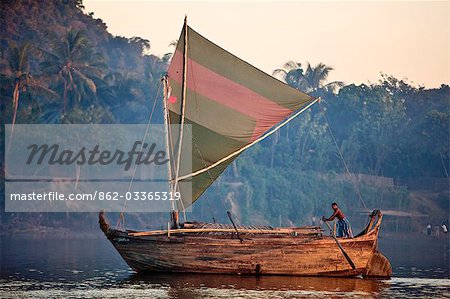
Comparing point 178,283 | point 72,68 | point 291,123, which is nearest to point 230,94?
point 178,283

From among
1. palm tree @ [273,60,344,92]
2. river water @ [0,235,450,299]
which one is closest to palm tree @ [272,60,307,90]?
palm tree @ [273,60,344,92]

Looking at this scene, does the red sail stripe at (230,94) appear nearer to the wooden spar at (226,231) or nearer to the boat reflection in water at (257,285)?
the wooden spar at (226,231)

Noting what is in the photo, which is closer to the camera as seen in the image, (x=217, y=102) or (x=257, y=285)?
(x=257, y=285)

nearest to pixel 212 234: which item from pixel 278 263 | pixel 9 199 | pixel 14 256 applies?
pixel 278 263

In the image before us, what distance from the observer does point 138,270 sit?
130 feet

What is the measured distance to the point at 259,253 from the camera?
38.0 metres

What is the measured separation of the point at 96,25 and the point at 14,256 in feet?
264

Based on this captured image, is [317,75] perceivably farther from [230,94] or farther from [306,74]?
[230,94]

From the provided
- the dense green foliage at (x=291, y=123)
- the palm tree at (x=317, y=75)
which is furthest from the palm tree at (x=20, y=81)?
the palm tree at (x=317, y=75)

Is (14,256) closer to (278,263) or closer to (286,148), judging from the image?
(278,263)

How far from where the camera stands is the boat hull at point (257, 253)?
37750mm

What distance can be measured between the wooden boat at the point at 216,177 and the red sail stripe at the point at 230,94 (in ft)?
0.12

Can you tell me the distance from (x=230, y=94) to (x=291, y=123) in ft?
183

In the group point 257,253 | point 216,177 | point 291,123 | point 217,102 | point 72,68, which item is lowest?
point 257,253
